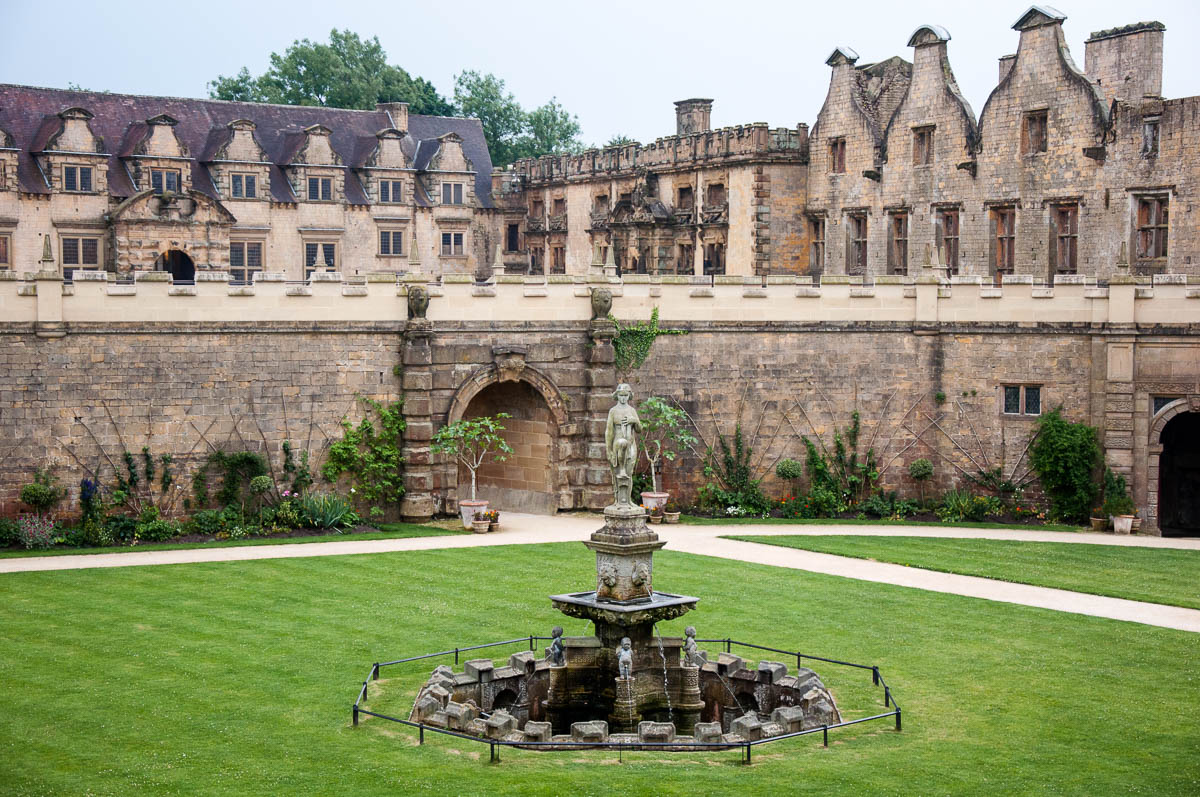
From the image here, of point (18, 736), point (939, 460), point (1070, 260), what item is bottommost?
point (18, 736)

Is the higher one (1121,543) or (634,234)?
(634,234)

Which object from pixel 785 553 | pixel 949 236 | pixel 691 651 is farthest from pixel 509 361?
pixel 691 651

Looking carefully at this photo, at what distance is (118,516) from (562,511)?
35.0 feet

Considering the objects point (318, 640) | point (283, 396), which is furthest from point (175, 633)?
point (283, 396)

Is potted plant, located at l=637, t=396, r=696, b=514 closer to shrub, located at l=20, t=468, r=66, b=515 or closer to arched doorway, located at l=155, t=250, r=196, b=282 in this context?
shrub, located at l=20, t=468, r=66, b=515

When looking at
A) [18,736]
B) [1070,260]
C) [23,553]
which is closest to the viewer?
[18,736]

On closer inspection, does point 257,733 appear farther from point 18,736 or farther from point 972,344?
point 972,344

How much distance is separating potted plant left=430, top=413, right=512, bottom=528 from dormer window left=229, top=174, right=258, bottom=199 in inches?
760

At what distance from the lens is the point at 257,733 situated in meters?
17.8

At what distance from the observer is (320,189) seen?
53.8 metres

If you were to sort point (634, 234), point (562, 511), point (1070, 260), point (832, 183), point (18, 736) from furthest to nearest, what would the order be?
1. point (634, 234)
2. point (832, 183)
3. point (1070, 260)
4. point (562, 511)
5. point (18, 736)

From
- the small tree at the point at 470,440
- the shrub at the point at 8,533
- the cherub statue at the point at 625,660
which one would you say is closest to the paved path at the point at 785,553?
the shrub at the point at 8,533

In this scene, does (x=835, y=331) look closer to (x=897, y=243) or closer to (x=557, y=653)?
(x=897, y=243)

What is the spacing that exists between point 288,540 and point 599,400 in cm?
844
